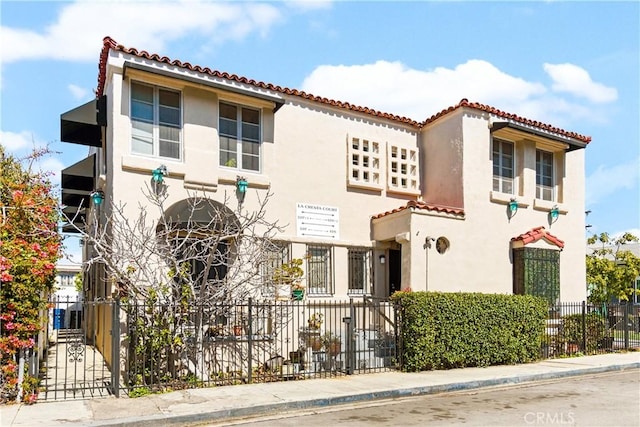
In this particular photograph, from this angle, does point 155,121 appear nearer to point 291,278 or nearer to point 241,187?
point 241,187

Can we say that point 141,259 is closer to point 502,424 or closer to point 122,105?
point 122,105

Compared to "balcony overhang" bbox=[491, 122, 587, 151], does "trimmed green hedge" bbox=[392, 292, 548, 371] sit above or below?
below

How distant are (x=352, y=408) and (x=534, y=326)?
7.15m

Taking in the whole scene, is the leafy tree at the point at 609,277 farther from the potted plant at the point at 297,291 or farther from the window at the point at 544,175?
the potted plant at the point at 297,291

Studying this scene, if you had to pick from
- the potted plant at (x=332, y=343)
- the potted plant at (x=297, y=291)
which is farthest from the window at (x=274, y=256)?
the potted plant at (x=332, y=343)

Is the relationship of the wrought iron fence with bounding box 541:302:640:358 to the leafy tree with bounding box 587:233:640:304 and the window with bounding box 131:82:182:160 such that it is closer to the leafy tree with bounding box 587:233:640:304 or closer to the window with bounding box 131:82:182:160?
the leafy tree with bounding box 587:233:640:304

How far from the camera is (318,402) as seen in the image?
9.80 m

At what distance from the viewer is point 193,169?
13.0m

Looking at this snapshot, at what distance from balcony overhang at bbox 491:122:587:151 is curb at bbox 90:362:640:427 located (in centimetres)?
684

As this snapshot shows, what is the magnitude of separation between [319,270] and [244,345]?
3345mm

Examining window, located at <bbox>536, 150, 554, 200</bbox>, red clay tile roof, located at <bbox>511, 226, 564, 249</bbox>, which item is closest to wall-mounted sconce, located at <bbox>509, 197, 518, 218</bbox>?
red clay tile roof, located at <bbox>511, 226, 564, 249</bbox>

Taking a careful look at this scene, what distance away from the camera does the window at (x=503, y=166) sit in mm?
17188

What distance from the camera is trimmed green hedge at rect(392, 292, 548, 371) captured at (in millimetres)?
12891

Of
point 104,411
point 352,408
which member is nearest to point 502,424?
point 352,408
